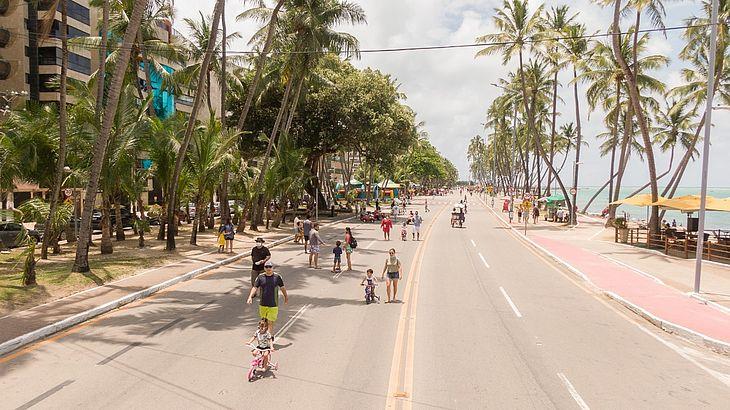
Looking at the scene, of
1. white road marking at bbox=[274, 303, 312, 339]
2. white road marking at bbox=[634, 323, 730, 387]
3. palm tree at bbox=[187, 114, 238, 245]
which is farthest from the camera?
palm tree at bbox=[187, 114, 238, 245]

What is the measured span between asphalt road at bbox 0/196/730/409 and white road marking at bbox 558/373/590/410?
1.2 inches

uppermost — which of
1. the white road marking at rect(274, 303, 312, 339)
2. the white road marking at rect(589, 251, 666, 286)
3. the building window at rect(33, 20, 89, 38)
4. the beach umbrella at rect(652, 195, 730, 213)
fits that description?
the building window at rect(33, 20, 89, 38)

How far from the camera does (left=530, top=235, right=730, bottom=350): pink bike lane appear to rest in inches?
445

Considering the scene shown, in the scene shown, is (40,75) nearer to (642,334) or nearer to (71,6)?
(71,6)

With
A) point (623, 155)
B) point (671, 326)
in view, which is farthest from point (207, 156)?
point (623, 155)

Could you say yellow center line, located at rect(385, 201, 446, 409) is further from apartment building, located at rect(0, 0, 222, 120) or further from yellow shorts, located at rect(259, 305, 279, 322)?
apartment building, located at rect(0, 0, 222, 120)

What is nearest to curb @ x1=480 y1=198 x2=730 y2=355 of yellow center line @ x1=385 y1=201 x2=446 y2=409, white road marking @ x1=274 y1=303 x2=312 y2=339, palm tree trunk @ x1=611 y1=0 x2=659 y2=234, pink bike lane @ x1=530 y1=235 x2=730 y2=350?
pink bike lane @ x1=530 y1=235 x2=730 y2=350

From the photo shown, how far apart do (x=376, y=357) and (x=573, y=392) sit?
3156mm

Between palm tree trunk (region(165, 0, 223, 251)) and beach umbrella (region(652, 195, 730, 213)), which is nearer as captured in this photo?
palm tree trunk (region(165, 0, 223, 251))

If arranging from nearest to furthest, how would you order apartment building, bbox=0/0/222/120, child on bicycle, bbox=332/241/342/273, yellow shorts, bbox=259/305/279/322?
1. yellow shorts, bbox=259/305/279/322
2. child on bicycle, bbox=332/241/342/273
3. apartment building, bbox=0/0/222/120

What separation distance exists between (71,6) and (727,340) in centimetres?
5405

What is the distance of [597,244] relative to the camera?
28.1m

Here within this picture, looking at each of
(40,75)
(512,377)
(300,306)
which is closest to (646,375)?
(512,377)

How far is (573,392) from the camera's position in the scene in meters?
7.45
